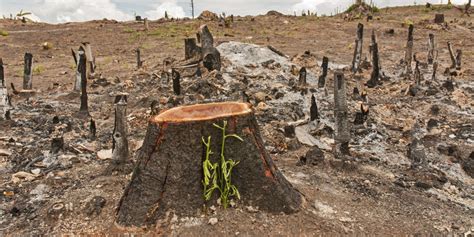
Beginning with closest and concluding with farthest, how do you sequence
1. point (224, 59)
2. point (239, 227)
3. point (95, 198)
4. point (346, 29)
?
point (239, 227)
point (95, 198)
point (224, 59)
point (346, 29)

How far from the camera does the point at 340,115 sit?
5.92 m

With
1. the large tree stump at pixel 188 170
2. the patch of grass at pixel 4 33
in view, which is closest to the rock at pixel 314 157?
the large tree stump at pixel 188 170

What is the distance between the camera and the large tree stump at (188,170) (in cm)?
396

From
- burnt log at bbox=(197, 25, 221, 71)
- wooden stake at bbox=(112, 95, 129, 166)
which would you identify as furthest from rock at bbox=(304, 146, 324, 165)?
burnt log at bbox=(197, 25, 221, 71)

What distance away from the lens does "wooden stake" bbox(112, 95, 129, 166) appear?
208 inches

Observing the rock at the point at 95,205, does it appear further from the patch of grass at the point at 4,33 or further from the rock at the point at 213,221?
the patch of grass at the point at 4,33

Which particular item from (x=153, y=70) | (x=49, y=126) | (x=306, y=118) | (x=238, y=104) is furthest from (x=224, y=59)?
(x=238, y=104)

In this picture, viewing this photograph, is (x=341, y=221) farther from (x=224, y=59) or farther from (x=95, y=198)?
(x=224, y=59)

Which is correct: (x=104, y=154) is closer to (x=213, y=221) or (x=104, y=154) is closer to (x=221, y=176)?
(x=221, y=176)

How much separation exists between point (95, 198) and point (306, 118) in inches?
183

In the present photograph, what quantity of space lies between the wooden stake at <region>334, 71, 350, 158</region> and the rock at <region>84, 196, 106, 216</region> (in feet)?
10.5

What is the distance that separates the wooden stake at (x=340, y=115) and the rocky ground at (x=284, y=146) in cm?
25

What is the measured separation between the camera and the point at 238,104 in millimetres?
4355

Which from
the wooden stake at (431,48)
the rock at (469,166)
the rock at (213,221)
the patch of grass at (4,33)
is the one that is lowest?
the rock at (469,166)
